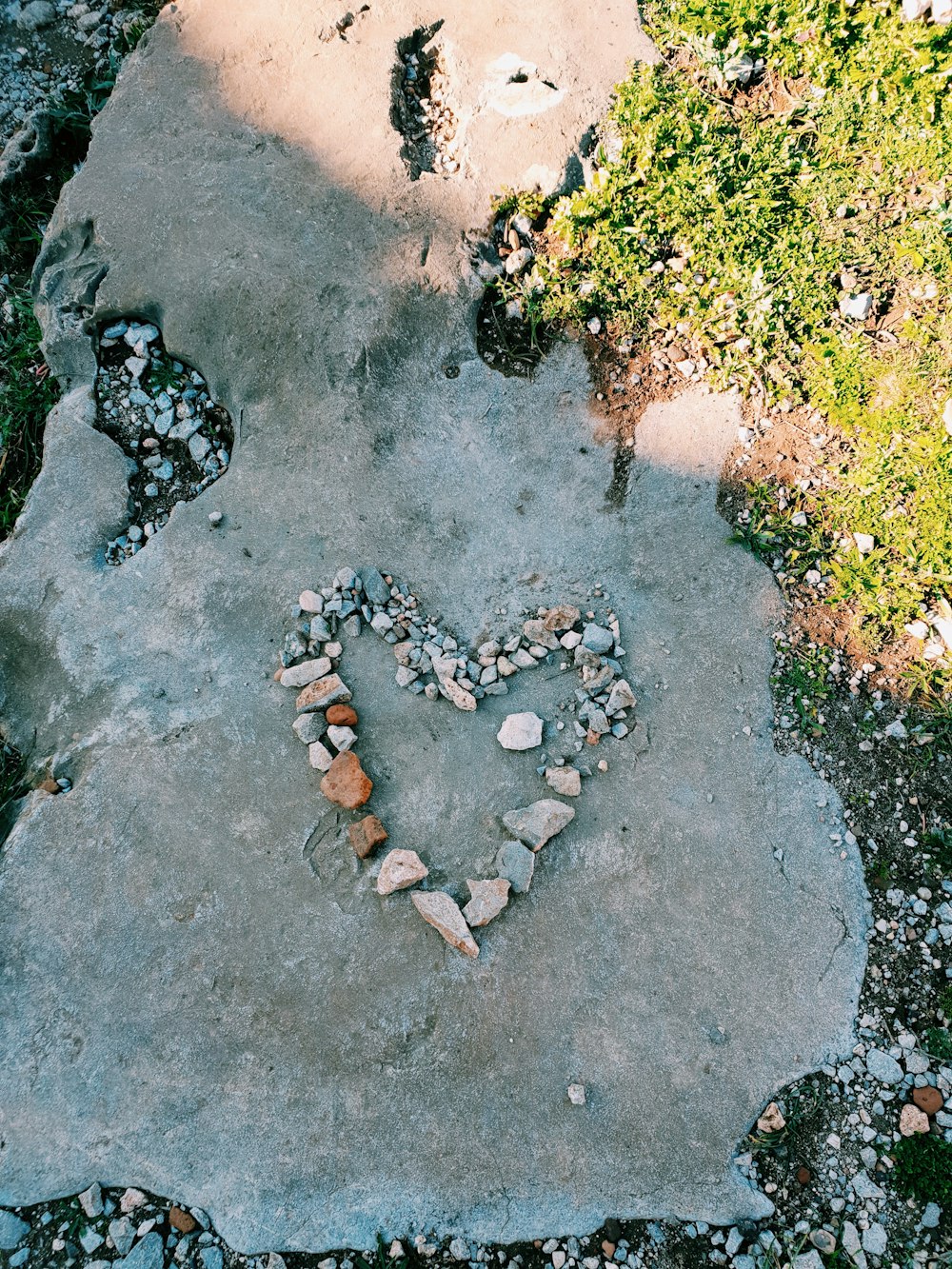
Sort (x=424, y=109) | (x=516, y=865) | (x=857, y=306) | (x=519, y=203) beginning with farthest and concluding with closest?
(x=424, y=109), (x=519, y=203), (x=857, y=306), (x=516, y=865)

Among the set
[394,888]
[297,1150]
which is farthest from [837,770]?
[297,1150]

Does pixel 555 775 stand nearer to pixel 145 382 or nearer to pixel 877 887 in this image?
pixel 877 887

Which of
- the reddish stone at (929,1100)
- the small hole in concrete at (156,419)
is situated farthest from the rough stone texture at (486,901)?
the small hole in concrete at (156,419)

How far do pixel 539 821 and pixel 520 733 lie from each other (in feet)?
0.98

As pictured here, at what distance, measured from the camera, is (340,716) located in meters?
2.66

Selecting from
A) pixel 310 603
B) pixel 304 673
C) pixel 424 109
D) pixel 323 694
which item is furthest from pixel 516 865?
pixel 424 109

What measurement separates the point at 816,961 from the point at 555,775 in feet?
3.29

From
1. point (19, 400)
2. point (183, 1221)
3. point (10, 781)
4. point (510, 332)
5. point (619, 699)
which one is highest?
point (510, 332)

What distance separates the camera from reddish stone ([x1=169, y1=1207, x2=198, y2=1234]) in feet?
7.53

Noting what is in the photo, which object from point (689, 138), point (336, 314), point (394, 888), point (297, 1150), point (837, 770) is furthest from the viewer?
point (689, 138)

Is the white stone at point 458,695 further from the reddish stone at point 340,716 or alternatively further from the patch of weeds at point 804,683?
the patch of weeds at point 804,683

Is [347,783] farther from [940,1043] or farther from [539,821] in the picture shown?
[940,1043]

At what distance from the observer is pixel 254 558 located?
2.85 metres

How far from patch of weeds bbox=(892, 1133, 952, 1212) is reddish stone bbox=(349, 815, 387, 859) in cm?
182
